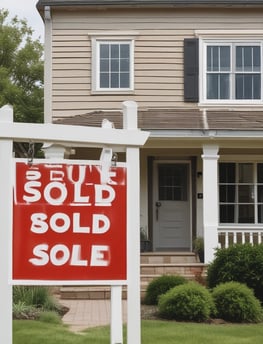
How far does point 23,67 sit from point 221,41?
19.3 m

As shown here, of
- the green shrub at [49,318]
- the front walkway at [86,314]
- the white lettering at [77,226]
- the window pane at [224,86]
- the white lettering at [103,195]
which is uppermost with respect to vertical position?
the window pane at [224,86]

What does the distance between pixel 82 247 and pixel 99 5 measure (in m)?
11.6

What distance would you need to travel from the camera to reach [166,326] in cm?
913

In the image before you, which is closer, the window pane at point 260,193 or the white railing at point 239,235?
the white railing at point 239,235

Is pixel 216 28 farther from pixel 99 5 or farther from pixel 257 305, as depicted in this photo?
pixel 257 305

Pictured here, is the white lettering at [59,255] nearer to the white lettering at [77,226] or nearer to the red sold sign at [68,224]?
the red sold sign at [68,224]

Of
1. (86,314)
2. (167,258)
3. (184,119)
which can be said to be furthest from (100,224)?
(184,119)

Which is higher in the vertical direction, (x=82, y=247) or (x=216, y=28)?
(x=216, y=28)

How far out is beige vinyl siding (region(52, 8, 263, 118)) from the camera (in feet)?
51.2

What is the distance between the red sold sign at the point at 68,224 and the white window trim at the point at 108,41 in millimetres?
10966

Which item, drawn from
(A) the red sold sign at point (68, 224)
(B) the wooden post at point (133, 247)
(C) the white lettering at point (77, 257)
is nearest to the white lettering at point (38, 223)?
(A) the red sold sign at point (68, 224)

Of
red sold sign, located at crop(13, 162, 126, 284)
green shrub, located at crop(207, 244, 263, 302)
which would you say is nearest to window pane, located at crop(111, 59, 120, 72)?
green shrub, located at crop(207, 244, 263, 302)

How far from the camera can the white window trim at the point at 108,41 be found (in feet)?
51.1

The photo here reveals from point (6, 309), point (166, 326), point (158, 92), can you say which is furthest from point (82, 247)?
point (158, 92)
